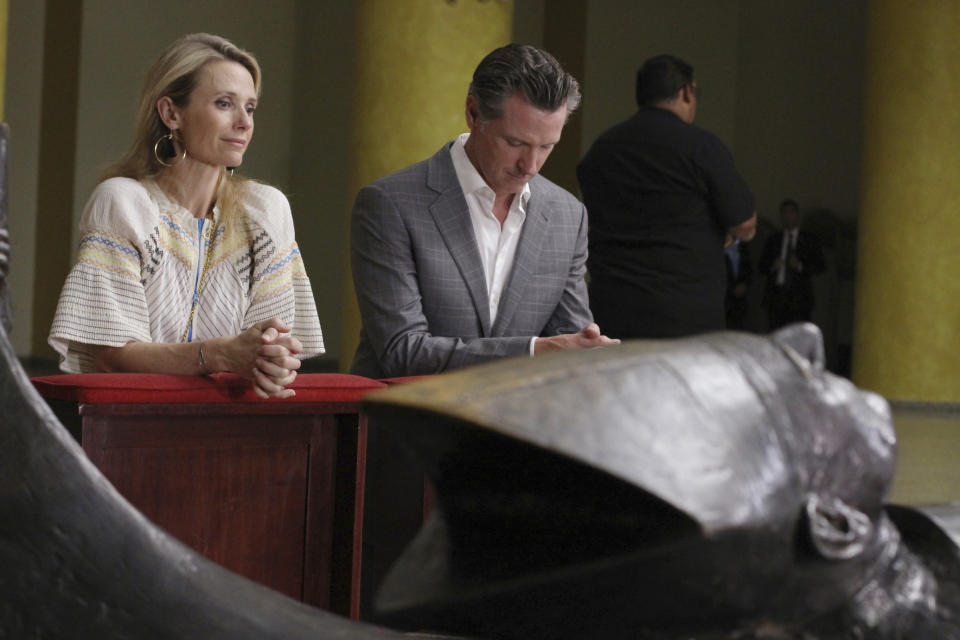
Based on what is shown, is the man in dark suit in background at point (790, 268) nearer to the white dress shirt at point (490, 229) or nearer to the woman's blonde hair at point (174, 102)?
the white dress shirt at point (490, 229)

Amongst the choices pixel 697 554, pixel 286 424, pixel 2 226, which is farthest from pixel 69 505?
pixel 286 424

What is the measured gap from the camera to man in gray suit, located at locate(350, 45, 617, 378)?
8.39ft

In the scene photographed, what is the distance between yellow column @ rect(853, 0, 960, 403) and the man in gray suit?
6719mm

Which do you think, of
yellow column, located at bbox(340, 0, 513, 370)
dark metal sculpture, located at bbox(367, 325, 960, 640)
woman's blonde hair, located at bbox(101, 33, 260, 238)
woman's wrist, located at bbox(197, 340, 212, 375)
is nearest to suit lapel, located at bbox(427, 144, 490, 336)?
woman's blonde hair, located at bbox(101, 33, 260, 238)

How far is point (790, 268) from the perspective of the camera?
1248 centimetres

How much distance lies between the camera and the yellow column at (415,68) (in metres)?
7.12

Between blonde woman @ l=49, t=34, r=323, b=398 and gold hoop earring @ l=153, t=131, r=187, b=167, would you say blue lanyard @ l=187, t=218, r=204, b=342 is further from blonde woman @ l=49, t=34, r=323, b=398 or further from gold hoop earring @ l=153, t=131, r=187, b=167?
gold hoop earring @ l=153, t=131, r=187, b=167

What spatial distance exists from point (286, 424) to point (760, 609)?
1713 millimetres

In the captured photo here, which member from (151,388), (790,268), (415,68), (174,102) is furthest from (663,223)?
(790,268)

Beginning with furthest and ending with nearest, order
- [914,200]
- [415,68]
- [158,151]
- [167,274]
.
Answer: [914,200] < [415,68] < [158,151] < [167,274]

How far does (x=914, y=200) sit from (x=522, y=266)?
6844mm

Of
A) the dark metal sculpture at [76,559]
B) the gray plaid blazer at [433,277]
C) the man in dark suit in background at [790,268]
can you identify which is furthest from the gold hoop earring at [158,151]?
the man in dark suit in background at [790,268]

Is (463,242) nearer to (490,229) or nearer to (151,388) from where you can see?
(490,229)

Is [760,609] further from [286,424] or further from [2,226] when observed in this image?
[286,424]
